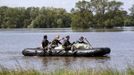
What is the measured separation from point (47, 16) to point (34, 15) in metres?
7.95

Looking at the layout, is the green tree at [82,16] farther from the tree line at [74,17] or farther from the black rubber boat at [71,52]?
the black rubber boat at [71,52]

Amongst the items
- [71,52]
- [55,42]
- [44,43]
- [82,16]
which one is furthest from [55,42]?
[82,16]

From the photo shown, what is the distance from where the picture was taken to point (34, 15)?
429 ft

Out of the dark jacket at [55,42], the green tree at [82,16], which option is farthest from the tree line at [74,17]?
the dark jacket at [55,42]

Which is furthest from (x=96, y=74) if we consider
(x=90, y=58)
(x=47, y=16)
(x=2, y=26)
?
(x=2, y=26)

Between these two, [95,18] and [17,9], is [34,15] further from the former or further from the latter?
[95,18]

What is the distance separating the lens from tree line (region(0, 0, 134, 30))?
117438 mm

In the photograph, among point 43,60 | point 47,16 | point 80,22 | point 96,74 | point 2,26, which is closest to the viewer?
point 96,74

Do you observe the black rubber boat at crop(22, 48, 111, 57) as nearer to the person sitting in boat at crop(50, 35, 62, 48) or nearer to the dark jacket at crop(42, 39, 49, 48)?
the dark jacket at crop(42, 39, 49, 48)

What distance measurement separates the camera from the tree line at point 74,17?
117438mm

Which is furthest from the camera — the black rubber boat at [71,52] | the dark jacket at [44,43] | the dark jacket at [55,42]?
the dark jacket at [55,42]

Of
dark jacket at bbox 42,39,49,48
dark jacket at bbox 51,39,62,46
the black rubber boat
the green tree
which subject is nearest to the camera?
the black rubber boat

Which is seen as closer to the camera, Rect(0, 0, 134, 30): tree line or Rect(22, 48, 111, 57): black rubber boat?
Rect(22, 48, 111, 57): black rubber boat

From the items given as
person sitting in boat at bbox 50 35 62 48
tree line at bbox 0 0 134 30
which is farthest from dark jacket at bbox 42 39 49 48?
tree line at bbox 0 0 134 30
